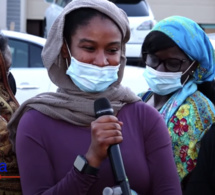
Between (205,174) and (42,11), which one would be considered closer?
(205,174)

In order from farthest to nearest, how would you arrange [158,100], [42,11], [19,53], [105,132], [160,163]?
[42,11], [19,53], [158,100], [160,163], [105,132]

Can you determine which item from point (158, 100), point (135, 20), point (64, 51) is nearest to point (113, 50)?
point (64, 51)

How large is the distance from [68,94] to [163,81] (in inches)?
42.6

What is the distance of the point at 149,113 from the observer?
91.9 inches

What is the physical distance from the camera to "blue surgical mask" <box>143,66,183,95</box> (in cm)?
328

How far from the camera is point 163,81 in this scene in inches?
130

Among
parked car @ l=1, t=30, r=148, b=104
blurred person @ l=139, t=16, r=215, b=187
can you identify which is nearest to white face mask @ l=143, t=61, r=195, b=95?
blurred person @ l=139, t=16, r=215, b=187

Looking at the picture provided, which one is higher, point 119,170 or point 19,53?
point 119,170

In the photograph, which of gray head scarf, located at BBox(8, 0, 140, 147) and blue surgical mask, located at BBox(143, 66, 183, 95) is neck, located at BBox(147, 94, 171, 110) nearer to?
blue surgical mask, located at BBox(143, 66, 183, 95)

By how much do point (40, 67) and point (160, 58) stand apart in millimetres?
4268

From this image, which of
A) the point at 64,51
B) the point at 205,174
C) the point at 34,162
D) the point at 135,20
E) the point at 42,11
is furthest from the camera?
the point at 42,11

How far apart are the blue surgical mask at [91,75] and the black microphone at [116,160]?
1.08ft

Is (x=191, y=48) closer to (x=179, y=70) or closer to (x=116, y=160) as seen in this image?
(x=179, y=70)

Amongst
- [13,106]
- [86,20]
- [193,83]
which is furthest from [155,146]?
[193,83]
